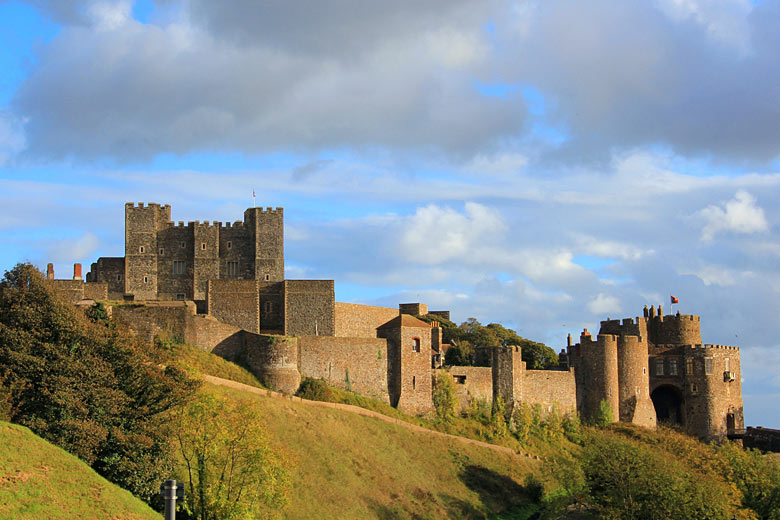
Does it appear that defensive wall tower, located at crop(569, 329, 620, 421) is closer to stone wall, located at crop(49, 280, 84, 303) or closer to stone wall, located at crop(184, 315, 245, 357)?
stone wall, located at crop(184, 315, 245, 357)

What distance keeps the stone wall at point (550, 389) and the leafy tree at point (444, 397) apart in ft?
22.3

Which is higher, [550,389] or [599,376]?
[599,376]

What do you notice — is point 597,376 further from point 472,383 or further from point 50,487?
point 50,487

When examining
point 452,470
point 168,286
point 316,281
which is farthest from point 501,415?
point 168,286

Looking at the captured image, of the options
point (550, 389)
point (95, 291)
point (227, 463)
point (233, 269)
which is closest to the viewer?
point (227, 463)

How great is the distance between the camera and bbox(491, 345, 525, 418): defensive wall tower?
6053cm

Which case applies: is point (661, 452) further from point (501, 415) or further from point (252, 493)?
point (252, 493)

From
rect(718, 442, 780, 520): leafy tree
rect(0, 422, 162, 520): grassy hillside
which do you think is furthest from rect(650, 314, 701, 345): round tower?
→ rect(0, 422, 162, 520): grassy hillside

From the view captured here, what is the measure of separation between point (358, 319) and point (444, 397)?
7.15m

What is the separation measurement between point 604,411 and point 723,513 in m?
20.2

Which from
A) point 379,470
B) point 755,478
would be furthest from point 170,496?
point 755,478

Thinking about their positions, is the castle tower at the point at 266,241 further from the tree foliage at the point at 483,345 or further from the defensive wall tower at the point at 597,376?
the defensive wall tower at the point at 597,376

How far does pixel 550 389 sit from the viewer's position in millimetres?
64188

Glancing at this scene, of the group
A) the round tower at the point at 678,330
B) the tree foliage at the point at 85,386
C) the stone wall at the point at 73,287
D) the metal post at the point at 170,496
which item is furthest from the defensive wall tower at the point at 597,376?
the metal post at the point at 170,496
